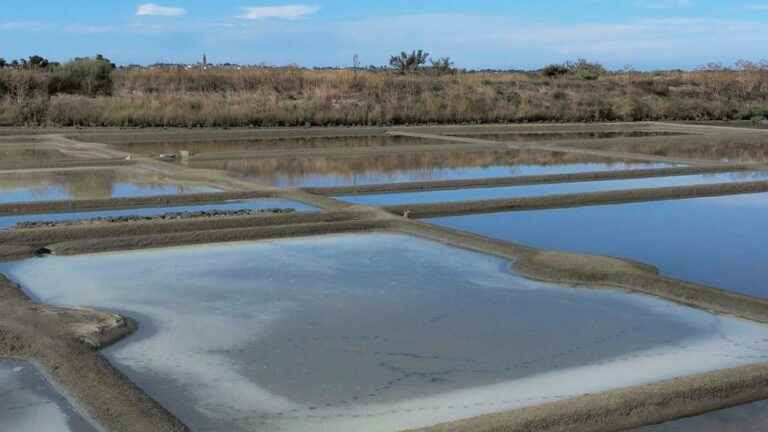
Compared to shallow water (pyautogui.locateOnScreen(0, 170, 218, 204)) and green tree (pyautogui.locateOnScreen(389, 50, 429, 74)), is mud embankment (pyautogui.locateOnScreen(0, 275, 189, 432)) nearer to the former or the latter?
shallow water (pyautogui.locateOnScreen(0, 170, 218, 204))

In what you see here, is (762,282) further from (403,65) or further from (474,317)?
(403,65)

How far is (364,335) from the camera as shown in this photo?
515 centimetres

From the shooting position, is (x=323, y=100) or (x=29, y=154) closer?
(x=29, y=154)

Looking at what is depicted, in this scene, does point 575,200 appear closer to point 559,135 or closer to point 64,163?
point 64,163

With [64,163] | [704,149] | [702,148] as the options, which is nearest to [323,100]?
[702,148]

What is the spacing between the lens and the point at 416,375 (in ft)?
14.8

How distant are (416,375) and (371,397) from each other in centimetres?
37

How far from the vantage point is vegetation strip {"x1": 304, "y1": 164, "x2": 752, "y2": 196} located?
10.7m

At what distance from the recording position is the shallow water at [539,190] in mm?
10281

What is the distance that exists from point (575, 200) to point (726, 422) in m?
6.26

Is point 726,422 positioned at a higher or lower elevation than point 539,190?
lower

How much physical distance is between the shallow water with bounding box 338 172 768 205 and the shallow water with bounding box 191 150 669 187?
0.93 meters

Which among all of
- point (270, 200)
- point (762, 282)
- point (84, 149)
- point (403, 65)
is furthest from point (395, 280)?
point (403, 65)

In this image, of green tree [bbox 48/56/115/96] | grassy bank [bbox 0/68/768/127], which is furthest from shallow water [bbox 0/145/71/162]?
green tree [bbox 48/56/115/96]
